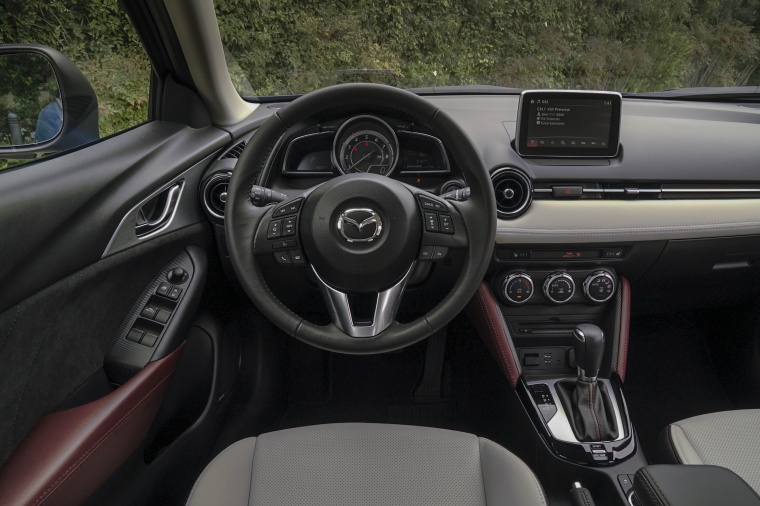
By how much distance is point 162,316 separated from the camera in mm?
1729

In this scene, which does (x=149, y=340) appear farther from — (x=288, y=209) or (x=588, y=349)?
(x=588, y=349)

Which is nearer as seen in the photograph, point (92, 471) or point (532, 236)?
point (92, 471)

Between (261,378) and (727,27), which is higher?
(727,27)

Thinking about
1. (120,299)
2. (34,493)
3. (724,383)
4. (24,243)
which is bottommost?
(724,383)

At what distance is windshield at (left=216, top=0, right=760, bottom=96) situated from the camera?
2191mm

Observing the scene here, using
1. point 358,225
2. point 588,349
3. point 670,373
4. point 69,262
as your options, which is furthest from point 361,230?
point 670,373

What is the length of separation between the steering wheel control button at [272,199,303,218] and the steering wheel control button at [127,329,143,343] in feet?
1.68

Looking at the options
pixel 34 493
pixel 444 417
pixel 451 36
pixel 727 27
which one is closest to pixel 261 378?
pixel 444 417

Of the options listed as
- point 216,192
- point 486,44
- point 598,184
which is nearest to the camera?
point 216,192

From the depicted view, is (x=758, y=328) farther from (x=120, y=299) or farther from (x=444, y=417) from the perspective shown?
(x=120, y=299)

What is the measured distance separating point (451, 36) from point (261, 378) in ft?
4.90

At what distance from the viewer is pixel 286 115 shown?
1491 millimetres

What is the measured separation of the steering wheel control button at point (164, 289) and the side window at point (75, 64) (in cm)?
44

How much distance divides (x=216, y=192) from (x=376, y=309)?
0.68m
